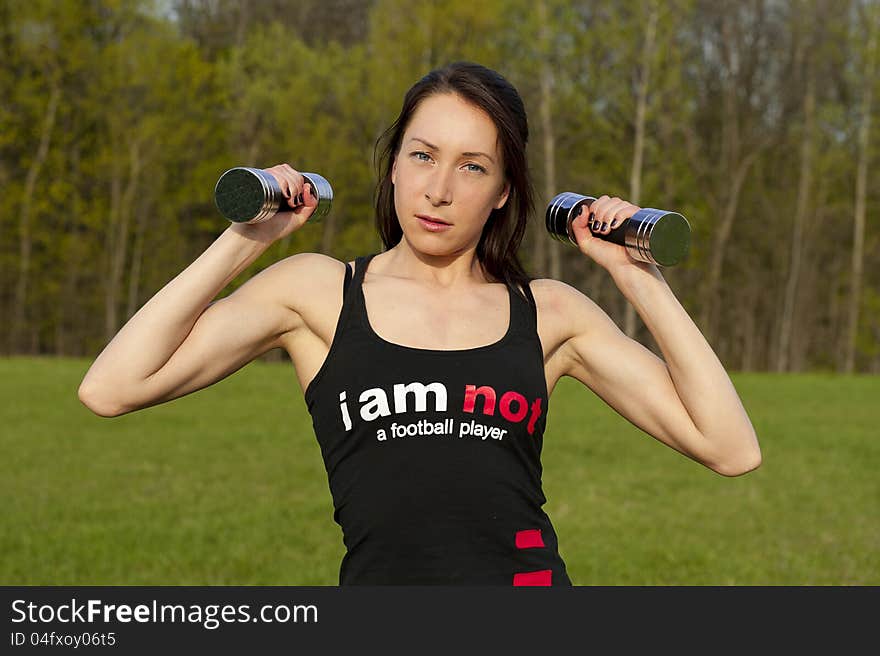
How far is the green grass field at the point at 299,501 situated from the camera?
29.9 feet

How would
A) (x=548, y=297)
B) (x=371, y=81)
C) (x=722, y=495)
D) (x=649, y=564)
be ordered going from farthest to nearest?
(x=371, y=81) < (x=722, y=495) < (x=649, y=564) < (x=548, y=297)

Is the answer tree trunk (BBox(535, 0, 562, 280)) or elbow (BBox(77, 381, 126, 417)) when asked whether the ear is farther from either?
tree trunk (BBox(535, 0, 562, 280))

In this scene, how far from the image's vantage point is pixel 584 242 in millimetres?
3211

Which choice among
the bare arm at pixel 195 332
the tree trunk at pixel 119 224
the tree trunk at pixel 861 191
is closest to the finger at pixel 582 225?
the bare arm at pixel 195 332

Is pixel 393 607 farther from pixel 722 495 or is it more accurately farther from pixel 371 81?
pixel 371 81

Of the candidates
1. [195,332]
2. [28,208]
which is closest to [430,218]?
[195,332]

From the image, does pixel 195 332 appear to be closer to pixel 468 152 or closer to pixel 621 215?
pixel 468 152

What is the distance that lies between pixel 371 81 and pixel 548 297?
35.4m

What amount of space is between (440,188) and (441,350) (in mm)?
398

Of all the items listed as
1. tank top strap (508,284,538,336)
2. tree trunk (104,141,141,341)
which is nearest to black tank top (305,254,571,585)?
tank top strap (508,284,538,336)

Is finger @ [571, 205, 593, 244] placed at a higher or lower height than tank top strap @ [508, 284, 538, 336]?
higher

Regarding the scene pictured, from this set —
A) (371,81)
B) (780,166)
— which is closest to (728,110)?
(780,166)

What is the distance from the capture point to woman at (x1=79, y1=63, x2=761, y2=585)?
8.79 feet

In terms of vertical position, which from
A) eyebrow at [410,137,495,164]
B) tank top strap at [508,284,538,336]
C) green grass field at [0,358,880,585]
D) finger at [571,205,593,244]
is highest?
eyebrow at [410,137,495,164]
